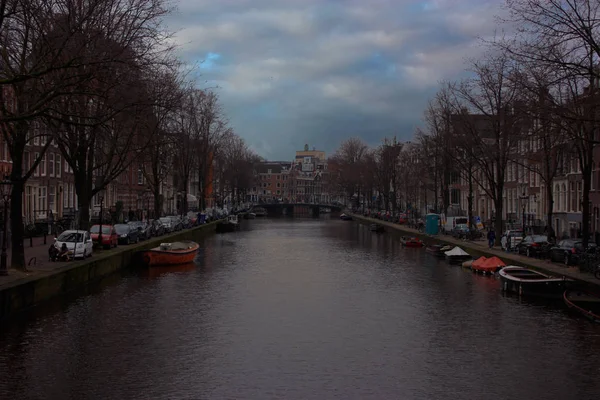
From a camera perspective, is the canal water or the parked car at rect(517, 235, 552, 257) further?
the parked car at rect(517, 235, 552, 257)

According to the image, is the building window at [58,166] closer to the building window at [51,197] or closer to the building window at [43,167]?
the building window at [51,197]

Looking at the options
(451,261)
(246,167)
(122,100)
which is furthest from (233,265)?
(246,167)

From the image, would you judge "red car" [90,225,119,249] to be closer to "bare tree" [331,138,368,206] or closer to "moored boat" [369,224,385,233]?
"moored boat" [369,224,385,233]

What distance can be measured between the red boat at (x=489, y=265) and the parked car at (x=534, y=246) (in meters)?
1.98

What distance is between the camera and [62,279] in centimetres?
3131

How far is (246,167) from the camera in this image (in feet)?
520

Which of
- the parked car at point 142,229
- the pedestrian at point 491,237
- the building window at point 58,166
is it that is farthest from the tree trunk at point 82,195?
the pedestrian at point 491,237

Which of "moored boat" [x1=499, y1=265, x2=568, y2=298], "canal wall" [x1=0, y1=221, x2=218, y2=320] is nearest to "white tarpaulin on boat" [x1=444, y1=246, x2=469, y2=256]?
"moored boat" [x1=499, y1=265, x2=568, y2=298]

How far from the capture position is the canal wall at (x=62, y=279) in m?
25.4

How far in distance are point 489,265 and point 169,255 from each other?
21.2 metres

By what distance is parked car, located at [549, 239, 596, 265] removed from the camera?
120ft

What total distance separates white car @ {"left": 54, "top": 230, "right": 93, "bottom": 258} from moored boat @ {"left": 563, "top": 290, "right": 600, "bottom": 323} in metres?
24.4

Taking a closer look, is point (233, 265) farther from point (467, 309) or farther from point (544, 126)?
point (544, 126)

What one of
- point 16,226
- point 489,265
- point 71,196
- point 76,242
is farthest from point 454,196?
point 16,226
